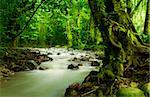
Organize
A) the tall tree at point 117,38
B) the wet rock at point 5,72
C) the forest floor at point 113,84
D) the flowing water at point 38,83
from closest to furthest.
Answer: the forest floor at point 113,84, the tall tree at point 117,38, the flowing water at point 38,83, the wet rock at point 5,72

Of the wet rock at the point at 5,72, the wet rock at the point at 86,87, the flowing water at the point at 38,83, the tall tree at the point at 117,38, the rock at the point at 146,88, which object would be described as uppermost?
the tall tree at the point at 117,38

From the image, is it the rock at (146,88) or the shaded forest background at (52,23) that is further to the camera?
the shaded forest background at (52,23)

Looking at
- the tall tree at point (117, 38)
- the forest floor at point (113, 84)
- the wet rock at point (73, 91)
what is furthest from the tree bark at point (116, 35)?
the wet rock at point (73, 91)

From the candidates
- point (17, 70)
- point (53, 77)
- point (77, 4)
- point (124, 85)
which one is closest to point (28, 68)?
point (17, 70)

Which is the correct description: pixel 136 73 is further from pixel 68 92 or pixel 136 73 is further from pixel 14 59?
pixel 14 59

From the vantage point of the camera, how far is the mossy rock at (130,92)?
5184 mm

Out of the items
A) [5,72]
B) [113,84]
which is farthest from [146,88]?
[5,72]

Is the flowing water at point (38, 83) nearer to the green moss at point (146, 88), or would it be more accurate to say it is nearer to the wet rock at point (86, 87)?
the wet rock at point (86, 87)

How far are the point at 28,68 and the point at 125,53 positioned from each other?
4107mm

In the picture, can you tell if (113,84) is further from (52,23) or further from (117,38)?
(52,23)

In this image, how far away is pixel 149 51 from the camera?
6.93 m

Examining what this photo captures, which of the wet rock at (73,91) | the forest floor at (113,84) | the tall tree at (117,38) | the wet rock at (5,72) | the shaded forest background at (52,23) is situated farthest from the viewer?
the shaded forest background at (52,23)

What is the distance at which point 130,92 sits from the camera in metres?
5.20

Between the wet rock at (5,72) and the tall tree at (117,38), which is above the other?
the tall tree at (117,38)
